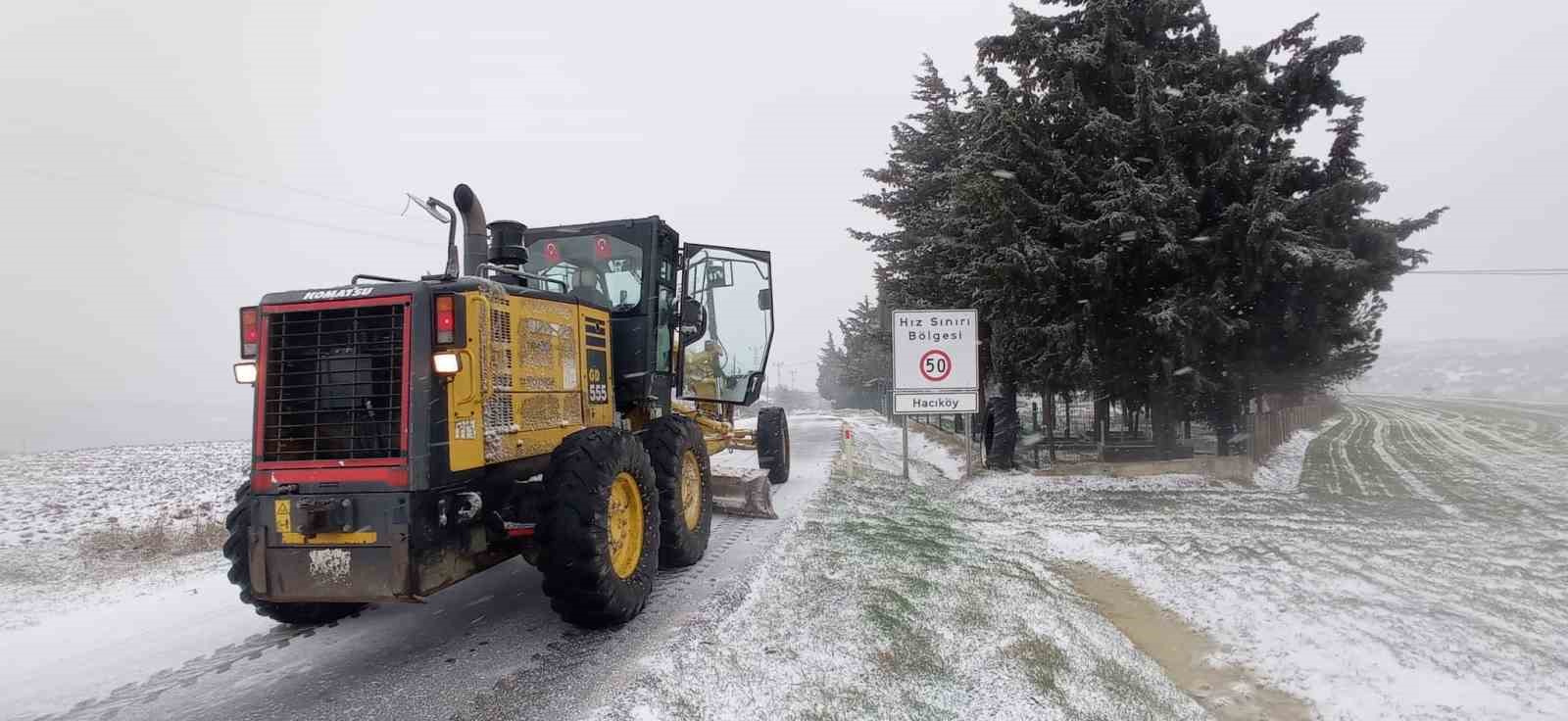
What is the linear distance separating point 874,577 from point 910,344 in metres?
6.69

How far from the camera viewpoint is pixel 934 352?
12.3 m

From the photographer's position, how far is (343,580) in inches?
157

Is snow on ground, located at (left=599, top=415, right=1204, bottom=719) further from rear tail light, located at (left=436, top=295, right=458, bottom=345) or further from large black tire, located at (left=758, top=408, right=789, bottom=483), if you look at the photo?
large black tire, located at (left=758, top=408, right=789, bottom=483)

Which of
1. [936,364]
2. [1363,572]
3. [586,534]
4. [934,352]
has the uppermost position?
[934,352]

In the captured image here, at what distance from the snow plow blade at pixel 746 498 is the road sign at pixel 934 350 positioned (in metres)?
4.16

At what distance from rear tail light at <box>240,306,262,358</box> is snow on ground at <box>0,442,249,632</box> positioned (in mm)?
2680

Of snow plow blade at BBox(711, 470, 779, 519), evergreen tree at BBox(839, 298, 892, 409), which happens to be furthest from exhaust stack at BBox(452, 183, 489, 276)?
evergreen tree at BBox(839, 298, 892, 409)

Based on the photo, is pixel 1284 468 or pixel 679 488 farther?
pixel 1284 468

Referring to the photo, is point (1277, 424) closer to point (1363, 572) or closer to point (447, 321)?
point (1363, 572)

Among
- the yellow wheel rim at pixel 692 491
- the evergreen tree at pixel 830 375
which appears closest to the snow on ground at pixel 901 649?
the yellow wheel rim at pixel 692 491

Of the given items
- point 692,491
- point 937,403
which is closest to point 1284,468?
point 937,403

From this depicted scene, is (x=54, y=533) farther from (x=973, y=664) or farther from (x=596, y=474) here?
(x=973, y=664)

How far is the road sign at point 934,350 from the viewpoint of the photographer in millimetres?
12273

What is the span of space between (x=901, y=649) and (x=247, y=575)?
3873 millimetres
